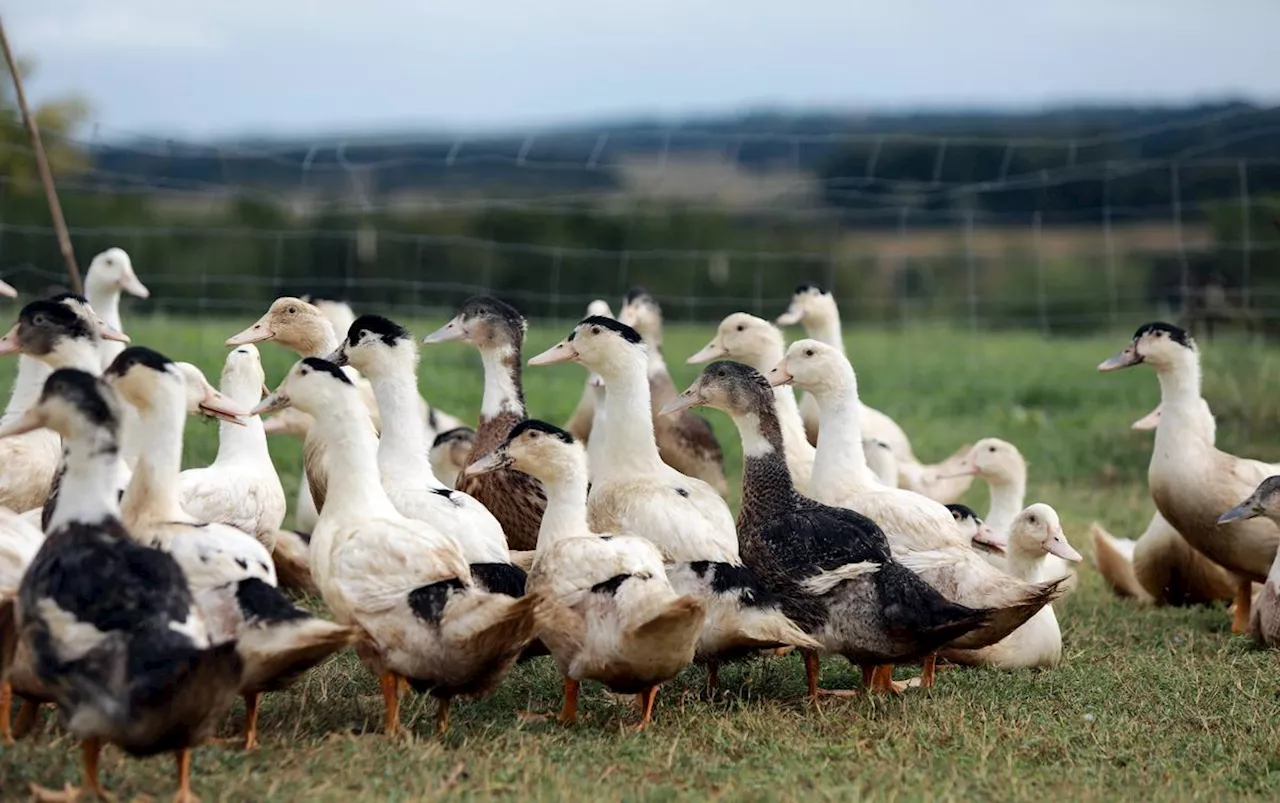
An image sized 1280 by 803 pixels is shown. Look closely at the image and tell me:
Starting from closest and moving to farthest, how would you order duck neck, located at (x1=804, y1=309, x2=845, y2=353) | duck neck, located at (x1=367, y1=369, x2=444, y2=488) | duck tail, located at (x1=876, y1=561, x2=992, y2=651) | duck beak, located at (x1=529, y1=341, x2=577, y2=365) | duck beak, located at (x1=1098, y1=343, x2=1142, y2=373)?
1. duck tail, located at (x1=876, y1=561, x2=992, y2=651)
2. duck neck, located at (x1=367, y1=369, x2=444, y2=488)
3. duck beak, located at (x1=529, y1=341, x2=577, y2=365)
4. duck beak, located at (x1=1098, y1=343, x2=1142, y2=373)
5. duck neck, located at (x1=804, y1=309, x2=845, y2=353)

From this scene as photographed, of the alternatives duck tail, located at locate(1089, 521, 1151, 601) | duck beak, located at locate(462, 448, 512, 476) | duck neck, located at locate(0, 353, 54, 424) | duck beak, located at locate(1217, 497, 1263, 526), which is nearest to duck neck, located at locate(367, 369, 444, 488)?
duck beak, located at locate(462, 448, 512, 476)

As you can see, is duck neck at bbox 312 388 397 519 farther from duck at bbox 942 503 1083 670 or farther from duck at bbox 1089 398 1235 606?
duck at bbox 1089 398 1235 606

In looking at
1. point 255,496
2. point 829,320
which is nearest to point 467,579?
point 255,496

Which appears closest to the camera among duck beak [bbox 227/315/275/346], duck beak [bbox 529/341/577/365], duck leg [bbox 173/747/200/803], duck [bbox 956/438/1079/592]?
duck leg [bbox 173/747/200/803]

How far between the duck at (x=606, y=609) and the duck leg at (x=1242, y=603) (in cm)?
346

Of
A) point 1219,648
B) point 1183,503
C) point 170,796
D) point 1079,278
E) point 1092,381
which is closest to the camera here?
point 170,796

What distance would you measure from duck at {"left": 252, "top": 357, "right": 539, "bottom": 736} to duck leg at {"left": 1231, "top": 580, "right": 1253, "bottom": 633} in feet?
13.7

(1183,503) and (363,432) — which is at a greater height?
(363,432)

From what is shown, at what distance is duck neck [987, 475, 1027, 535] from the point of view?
8.46 m

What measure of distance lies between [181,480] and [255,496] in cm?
32

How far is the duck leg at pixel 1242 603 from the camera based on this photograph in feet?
26.0

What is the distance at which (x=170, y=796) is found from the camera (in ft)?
15.1

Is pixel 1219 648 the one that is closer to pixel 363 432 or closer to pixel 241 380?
pixel 363 432

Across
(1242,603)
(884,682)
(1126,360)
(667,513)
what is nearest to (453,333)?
(667,513)
